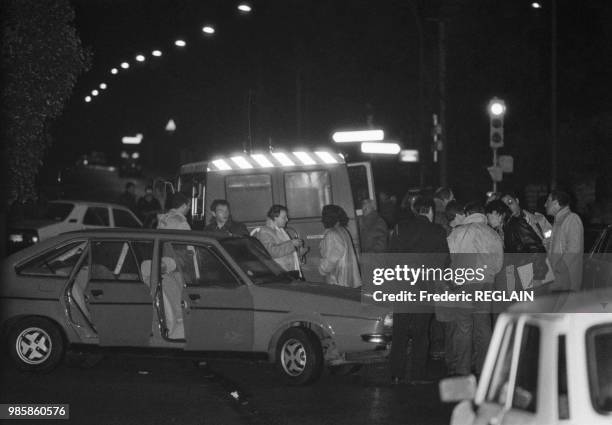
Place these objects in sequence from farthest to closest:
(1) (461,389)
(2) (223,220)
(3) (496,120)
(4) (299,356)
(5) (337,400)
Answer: (3) (496,120) < (2) (223,220) < (4) (299,356) < (5) (337,400) < (1) (461,389)

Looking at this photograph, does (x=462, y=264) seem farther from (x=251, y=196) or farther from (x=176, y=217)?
(x=251, y=196)

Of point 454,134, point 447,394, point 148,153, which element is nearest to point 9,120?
point 447,394

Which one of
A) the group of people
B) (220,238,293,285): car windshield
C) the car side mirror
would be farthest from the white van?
the car side mirror

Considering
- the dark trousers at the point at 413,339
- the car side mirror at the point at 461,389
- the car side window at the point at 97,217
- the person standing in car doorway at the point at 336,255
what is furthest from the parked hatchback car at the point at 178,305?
the car side window at the point at 97,217

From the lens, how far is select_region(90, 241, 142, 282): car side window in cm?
1188

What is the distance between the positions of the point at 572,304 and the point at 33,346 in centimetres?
844

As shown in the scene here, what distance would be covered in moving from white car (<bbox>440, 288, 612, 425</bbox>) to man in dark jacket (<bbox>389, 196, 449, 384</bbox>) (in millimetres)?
7037

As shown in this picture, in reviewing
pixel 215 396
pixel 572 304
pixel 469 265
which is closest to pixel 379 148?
pixel 469 265

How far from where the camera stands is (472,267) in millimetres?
11219

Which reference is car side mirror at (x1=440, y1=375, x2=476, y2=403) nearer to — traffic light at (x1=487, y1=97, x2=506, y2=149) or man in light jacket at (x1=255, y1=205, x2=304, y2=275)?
man in light jacket at (x1=255, y1=205, x2=304, y2=275)

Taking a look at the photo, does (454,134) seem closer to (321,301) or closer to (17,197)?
(17,197)

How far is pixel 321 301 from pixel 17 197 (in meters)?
10.1

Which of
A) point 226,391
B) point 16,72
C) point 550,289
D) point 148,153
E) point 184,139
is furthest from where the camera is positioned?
point 148,153

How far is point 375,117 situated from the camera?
139 feet
